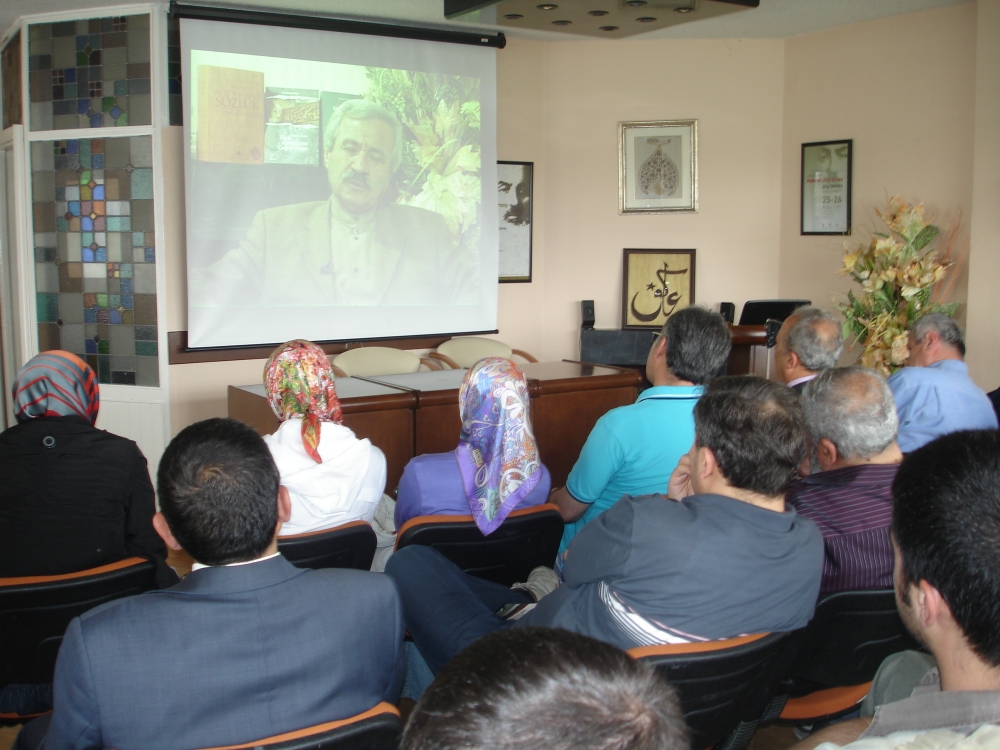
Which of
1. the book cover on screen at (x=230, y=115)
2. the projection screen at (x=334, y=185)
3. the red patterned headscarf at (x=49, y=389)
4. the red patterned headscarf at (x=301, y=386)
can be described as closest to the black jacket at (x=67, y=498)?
the red patterned headscarf at (x=49, y=389)

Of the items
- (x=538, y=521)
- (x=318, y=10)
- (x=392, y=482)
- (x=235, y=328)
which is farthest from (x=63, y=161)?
(x=538, y=521)

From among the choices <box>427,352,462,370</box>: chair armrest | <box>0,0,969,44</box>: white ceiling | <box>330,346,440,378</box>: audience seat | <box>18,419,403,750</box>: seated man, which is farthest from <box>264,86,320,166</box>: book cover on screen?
<box>18,419,403,750</box>: seated man

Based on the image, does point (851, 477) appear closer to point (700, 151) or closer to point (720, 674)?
point (720, 674)

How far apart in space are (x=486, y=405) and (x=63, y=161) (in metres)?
3.65

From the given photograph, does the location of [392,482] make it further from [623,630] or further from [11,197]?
[11,197]

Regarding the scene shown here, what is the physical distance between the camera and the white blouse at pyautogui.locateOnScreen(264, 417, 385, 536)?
7.39 feet

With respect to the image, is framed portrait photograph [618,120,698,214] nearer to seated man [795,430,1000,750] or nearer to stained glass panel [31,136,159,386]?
stained glass panel [31,136,159,386]

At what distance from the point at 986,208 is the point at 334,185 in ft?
12.4

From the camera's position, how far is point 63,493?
2.05 meters

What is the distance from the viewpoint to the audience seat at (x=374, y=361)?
4.80 metres

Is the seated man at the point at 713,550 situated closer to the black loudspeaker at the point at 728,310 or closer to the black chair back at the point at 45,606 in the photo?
the black chair back at the point at 45,606

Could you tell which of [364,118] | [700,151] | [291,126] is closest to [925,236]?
[700,151]

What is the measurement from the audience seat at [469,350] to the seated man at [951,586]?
14.5 ft

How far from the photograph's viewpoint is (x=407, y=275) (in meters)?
5.41
